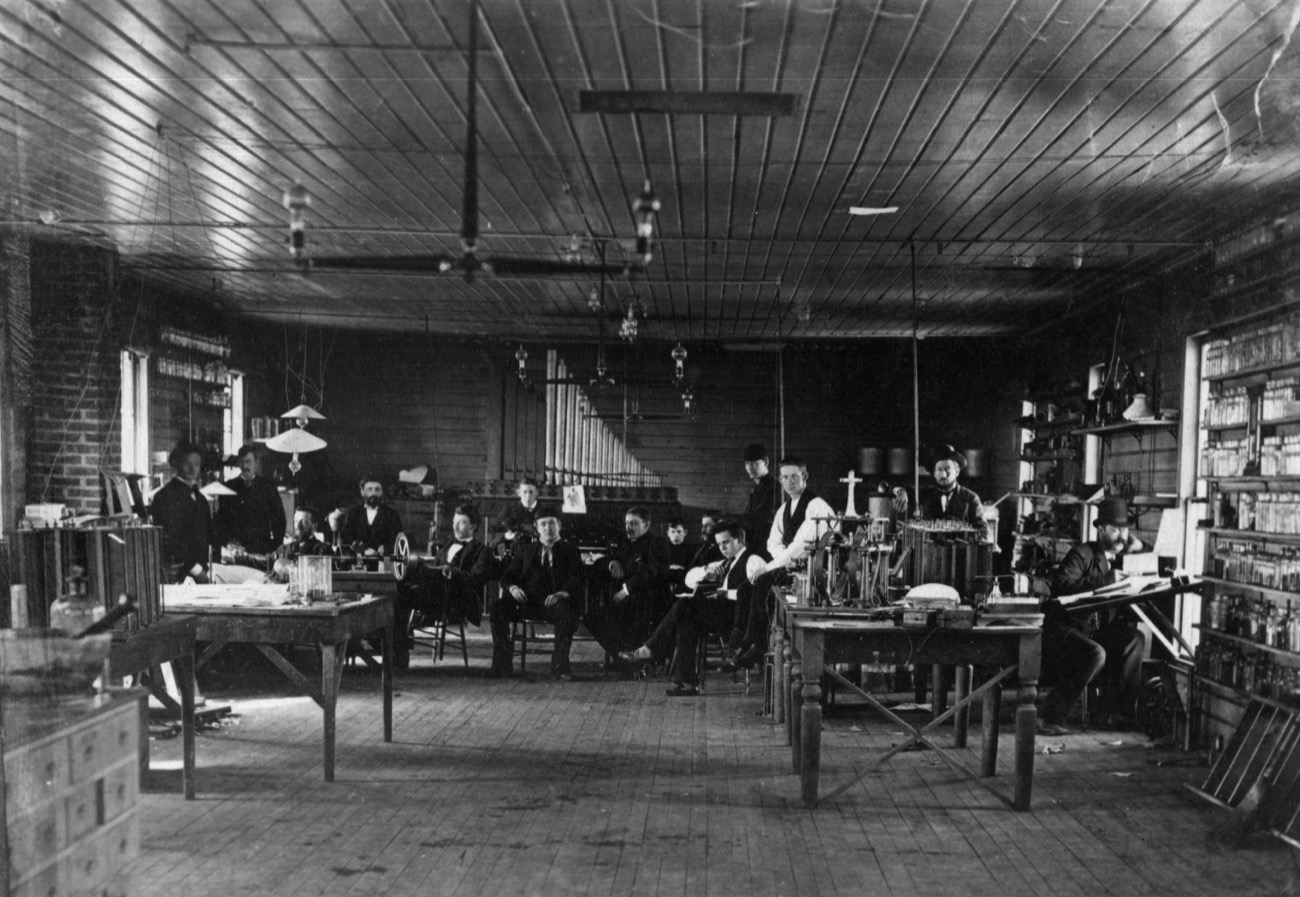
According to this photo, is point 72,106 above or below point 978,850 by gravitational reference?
above

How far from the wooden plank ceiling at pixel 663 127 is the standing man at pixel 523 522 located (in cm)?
287

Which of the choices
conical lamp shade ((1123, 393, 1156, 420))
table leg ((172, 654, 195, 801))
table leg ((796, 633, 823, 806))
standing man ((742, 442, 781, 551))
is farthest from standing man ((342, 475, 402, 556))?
conical lamp shade ((1123, 393, 1156, 420))

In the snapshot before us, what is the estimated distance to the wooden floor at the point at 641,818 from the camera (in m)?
4.01

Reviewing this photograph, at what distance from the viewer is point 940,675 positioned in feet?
21.5

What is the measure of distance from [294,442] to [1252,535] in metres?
8.02

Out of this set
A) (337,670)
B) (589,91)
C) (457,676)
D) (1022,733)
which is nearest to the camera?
(589,91)

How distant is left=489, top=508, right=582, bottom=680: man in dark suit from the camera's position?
8391 millimetres

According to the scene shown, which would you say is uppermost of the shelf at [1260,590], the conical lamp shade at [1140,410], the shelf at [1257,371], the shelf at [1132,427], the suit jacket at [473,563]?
the shelf at [1257,371]

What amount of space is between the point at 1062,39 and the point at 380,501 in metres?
7.49

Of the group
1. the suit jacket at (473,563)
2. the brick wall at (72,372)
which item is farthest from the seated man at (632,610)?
the brick wall at (72,372)

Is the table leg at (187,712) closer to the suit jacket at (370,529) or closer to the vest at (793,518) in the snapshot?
the vest at (793,518)

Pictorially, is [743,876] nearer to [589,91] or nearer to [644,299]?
[589,91]

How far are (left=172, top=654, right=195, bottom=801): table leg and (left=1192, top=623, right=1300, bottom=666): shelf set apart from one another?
17.7 ft

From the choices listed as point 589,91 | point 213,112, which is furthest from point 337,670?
point 589,91
